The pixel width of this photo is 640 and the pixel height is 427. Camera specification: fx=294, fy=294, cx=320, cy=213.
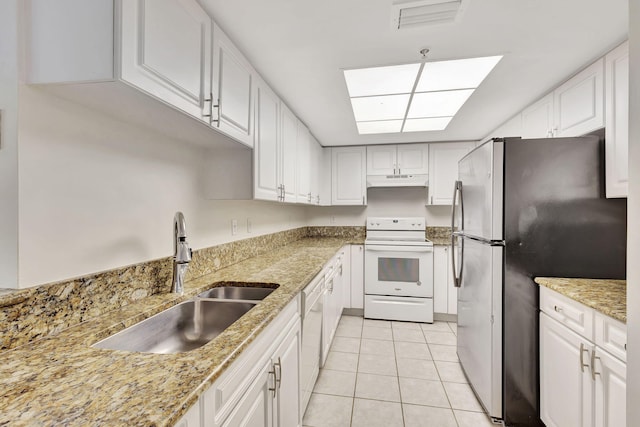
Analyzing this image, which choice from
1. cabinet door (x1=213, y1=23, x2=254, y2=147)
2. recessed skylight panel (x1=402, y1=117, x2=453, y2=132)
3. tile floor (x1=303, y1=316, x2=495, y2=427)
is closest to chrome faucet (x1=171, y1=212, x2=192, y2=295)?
cabinet door (x1=213, y1=23, x2=254, y2=147)

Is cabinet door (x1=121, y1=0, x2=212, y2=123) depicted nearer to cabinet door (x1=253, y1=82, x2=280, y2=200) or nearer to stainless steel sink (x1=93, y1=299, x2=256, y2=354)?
cabinet door (x1=253, y1=82, x2=280, y2=200)

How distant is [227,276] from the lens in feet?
5.64

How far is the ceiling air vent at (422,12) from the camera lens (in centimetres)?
126

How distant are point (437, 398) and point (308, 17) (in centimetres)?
243

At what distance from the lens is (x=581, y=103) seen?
1856mm

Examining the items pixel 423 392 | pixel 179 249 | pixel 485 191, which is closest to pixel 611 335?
pixel 485 191

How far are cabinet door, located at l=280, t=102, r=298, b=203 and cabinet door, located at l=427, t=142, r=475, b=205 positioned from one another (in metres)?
2.00

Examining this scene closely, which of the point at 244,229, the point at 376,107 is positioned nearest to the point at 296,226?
the point at 244,229

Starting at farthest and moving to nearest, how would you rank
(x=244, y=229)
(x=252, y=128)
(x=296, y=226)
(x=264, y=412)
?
(x=296, y=226), (x=244, y=229), (x=252, y=128), (x=264, y=412)

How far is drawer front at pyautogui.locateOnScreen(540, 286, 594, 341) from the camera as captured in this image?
132 cm

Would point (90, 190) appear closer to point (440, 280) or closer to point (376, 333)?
point (376, 333)

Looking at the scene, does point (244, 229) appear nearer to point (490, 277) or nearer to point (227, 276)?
point (227, 276)

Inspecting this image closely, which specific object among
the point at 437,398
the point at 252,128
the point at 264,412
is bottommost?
the point at 437,398

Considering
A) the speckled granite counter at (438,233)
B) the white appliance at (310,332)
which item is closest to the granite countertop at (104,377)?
the white appliance at (310,332)
